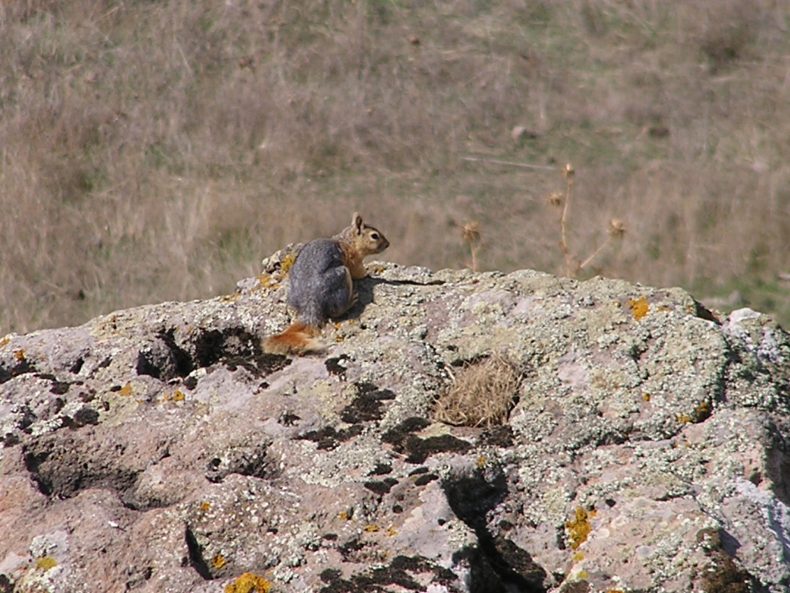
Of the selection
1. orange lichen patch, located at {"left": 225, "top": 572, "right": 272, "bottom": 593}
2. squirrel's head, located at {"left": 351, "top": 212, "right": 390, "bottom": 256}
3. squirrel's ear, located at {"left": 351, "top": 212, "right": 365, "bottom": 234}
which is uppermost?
orange lichen patch, located at {"left": 225, "top": 572, "right": 272, "bottom": 593}

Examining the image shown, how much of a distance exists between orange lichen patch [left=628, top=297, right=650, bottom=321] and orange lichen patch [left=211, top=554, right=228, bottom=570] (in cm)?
181

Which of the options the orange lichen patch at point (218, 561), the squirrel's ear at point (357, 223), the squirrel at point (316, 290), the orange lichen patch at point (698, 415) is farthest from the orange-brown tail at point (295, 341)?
the squirrel's ear at point (357, 223)

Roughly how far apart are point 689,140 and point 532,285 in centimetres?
685

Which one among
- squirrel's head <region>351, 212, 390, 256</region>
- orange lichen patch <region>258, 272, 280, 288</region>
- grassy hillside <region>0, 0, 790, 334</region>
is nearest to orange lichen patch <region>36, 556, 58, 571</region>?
orange lichen patch <region>258, 272, 280, 288</region>

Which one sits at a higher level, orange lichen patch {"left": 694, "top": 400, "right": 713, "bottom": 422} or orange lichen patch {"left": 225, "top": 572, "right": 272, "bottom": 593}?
orange lichen patch {"left": 694, "top": 400, "right": 713, "bottom": 422}

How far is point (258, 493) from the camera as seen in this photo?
363 cm

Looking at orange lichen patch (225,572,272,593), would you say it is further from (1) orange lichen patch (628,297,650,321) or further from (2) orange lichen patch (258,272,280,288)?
(2) orange lichen patch (258,272,280,288)

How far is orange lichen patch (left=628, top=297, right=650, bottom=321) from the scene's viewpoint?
4316 millimetres

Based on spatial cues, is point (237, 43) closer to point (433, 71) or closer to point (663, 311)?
point (433, 71)

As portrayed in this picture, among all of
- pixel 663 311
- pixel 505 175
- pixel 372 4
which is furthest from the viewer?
pixel 372 4

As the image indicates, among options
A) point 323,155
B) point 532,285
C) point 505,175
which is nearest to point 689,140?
point 505,175

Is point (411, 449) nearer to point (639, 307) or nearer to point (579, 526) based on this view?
point (579, 526)

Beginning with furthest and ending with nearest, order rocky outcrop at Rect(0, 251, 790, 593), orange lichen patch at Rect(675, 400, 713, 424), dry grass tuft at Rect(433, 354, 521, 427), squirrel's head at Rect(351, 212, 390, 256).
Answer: squirrel's head at Rect(351, 212, 390, 256) < dry grass tuft at Rect(433, 354, 521, 427) < orange lichen patch at Rect(675, 400, 713, 424) < rocky outcrop at Rect(0, 251, 790, 593)

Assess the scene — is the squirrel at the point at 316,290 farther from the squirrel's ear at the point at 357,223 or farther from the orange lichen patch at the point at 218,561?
the orange lichen patch at the point at 218,561
